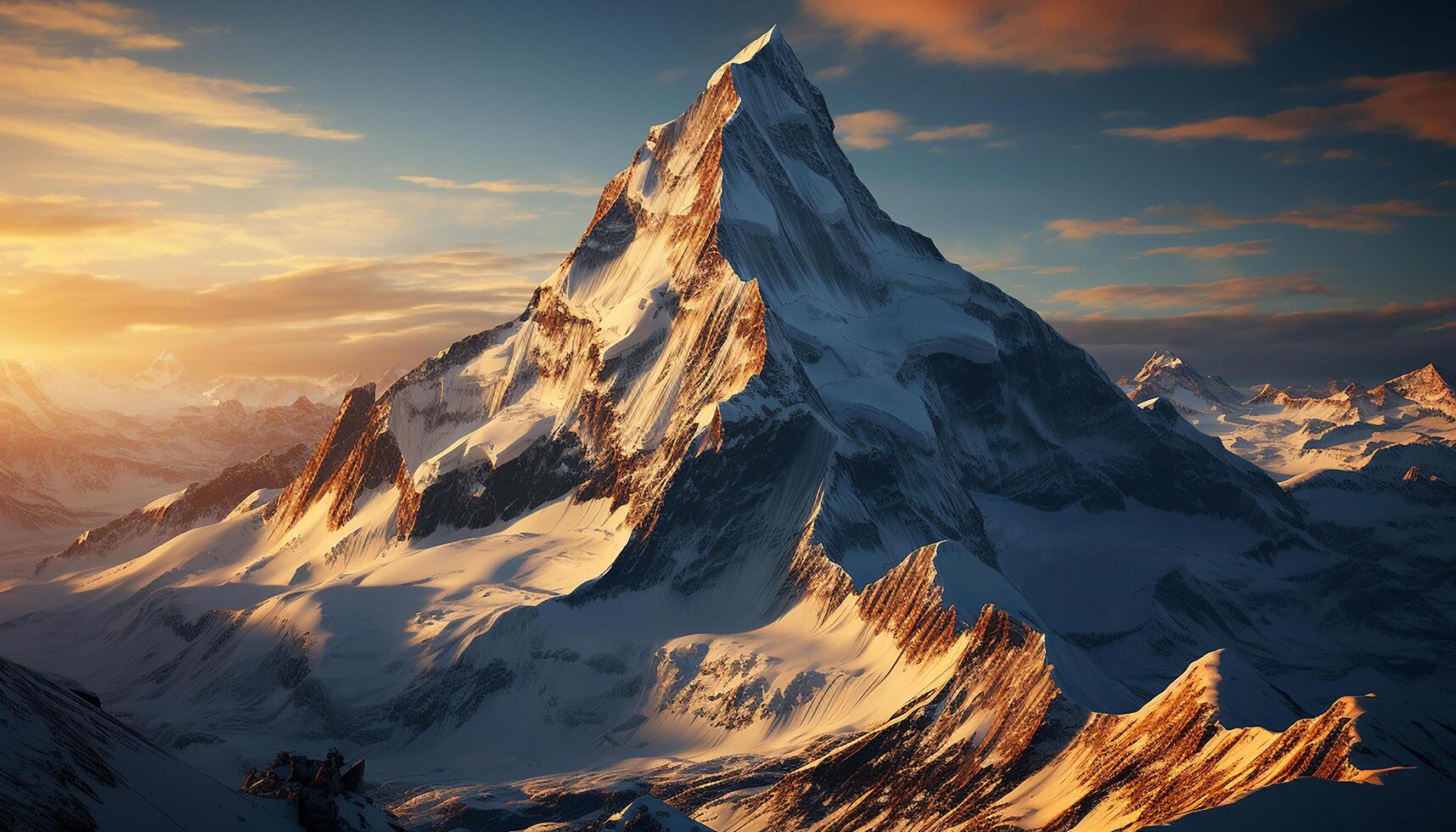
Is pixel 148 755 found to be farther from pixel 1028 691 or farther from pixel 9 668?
pixel 1028 691

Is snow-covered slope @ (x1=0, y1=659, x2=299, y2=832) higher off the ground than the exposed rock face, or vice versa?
snow-covered slope @ (x1=0, y1=659, x2=299, y2=832)

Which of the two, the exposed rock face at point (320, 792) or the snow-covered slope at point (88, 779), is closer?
the snow-covered slope at point (88, 779)

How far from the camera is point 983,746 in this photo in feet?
620

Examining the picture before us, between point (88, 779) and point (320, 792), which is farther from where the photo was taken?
point (320, 792)

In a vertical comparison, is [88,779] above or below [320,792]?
above

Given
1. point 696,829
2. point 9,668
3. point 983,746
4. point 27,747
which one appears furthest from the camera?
point 983,746

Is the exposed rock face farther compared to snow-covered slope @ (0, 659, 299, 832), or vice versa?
the exposed rock face

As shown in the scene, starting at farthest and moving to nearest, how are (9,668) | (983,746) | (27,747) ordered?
(983,746)
(9,668)
(27,747)

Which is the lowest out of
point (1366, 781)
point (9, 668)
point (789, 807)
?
point (789, 807)

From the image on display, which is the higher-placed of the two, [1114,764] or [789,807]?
[1114,764]

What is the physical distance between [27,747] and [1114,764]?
12588 cm

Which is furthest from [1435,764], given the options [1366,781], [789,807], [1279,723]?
[789,807]

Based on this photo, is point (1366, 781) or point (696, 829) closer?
point (1366, 781)

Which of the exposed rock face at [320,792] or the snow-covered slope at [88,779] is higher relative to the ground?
the snow-covered slope at [88,779]
